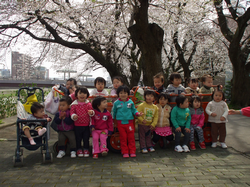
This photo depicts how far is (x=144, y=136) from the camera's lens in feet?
15.7

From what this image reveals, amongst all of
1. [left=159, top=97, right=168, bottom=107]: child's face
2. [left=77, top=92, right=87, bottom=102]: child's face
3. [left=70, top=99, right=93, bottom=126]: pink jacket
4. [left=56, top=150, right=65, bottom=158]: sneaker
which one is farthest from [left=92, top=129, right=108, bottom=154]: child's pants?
[left=159, top=97, right=168, bottom=107]: child's face

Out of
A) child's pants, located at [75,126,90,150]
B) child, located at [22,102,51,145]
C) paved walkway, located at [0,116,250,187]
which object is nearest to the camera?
paved walkway, located at [0,116,250,187]

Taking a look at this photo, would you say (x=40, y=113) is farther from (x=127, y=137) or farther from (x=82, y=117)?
(x=127, y=137)

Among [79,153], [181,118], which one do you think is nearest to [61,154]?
[79,153]

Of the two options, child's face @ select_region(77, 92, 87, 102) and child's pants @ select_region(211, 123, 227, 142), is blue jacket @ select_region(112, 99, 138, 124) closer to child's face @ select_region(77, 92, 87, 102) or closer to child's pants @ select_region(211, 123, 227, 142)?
child's face @ select_region(77, 92, 87, 102)

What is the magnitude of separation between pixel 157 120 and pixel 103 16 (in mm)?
8058

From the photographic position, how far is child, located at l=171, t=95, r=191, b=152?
4.86 metres

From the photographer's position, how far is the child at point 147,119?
187 inches

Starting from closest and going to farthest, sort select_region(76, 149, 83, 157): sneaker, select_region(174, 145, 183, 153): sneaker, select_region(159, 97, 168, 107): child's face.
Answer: select_region(76, 149, 83, 157): sneaker
select_region(174, 145, 183, 153): sneaker
select_region(159, 97, 168, 107): child's face

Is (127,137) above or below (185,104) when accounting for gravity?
below

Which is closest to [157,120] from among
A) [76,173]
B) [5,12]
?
[76,173]

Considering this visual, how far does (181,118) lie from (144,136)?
943 mm

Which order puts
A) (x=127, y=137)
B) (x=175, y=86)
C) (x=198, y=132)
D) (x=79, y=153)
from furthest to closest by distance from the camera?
(x=175, y=86), (x=198, y=132), (x=127, y=137), (x=79, y=153)

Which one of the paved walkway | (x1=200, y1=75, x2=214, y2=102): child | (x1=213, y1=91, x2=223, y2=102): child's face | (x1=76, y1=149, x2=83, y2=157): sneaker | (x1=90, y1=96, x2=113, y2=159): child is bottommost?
the paved walkway
